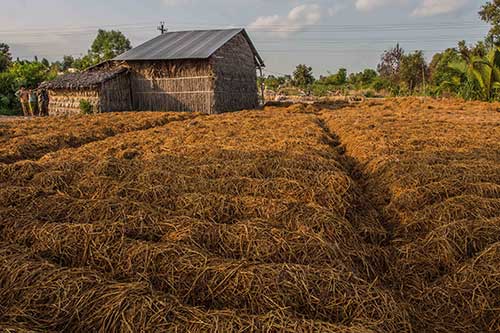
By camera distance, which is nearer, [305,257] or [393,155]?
[305,257]

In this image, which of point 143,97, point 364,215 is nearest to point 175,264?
point 364,215

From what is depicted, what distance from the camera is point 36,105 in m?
23.0

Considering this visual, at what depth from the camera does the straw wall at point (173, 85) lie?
2150 cm

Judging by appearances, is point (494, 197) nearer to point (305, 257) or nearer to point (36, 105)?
point (305, 257)

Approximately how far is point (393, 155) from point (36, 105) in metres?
22.7

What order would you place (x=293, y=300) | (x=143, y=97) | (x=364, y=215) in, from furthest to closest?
(x=143, y=97)
(x=364, y=215)
(x=293, y=300)

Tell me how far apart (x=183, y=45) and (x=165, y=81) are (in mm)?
3168

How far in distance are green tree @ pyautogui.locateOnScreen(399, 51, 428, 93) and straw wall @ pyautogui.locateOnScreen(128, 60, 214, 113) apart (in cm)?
2733

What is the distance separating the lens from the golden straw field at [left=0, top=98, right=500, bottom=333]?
2451mm

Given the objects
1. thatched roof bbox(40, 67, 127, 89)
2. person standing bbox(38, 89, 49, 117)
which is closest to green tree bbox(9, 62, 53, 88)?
person standing bbox(38, 89, 49, 117)

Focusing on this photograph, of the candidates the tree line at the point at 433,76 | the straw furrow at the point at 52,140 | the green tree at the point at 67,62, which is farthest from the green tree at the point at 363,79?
the green tree at the point at 67,62

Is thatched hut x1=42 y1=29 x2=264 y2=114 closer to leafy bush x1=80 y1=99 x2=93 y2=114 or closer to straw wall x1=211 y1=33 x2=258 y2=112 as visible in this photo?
straw wall x1=211 y1=33 x2=258 y2=112

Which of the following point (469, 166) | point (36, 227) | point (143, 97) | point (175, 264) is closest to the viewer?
point (175, 264)

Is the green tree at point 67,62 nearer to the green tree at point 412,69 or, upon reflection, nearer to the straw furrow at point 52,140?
the green tree at point 412,69
